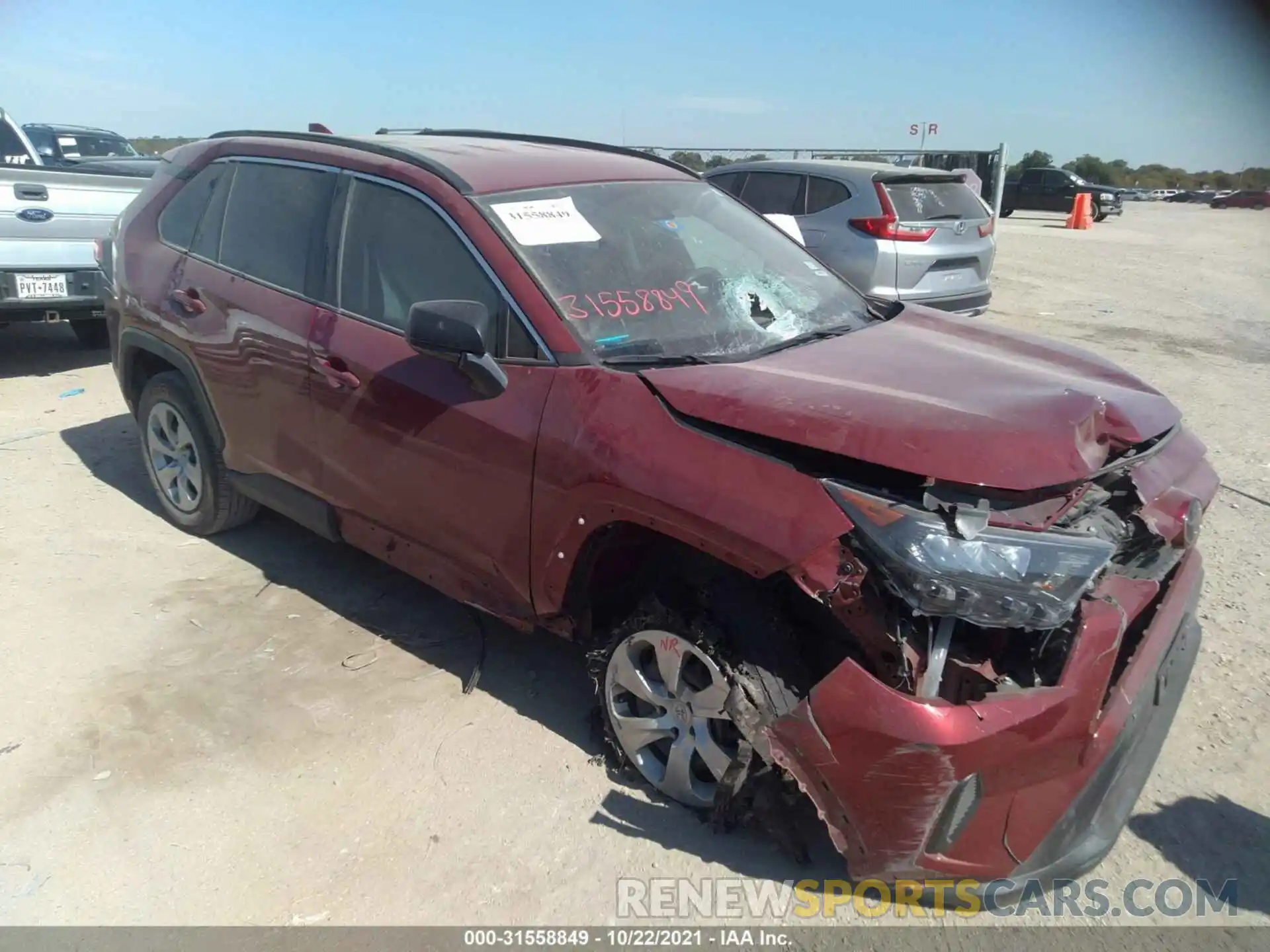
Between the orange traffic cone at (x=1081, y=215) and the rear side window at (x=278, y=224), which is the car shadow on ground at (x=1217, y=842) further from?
the orange traffic cone at (x=1081, y=215)

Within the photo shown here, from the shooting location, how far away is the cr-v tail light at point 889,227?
8.34m

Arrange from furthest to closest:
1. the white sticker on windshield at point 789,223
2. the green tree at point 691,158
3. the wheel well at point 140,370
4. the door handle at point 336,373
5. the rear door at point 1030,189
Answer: the rear door at point 1030,189 < the green tree at point 691,158 < the white sticker on windshield at point 789,223 < the wheel well at point 140,370 < the door handle at point 336,373

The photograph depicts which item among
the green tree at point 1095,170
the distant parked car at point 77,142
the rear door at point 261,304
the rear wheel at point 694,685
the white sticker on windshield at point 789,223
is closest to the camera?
the rear wheel at point 694,685

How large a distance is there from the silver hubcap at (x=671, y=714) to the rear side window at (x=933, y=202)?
6.52 m

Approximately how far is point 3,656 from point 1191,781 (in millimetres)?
4277

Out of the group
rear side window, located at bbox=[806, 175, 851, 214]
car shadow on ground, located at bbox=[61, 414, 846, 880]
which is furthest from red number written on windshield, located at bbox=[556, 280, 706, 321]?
rear side window, located at bbox=[806, 175, 851, 214]

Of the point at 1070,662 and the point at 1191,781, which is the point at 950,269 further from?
the point at 1070,662

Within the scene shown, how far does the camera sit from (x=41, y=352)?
8648 millimetres

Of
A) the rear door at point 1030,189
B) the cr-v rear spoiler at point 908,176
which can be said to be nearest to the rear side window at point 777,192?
the cr-v rear spoiler at point 908,176

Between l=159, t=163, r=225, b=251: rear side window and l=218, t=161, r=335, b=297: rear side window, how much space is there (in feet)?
0.73

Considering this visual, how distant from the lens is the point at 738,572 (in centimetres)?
270

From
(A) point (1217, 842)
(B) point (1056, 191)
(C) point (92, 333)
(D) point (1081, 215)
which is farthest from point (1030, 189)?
(A) point (1217, 842)

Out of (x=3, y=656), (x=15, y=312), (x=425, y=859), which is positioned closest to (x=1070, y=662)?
(x=425, y=859)

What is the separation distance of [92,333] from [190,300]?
526 centimetres
